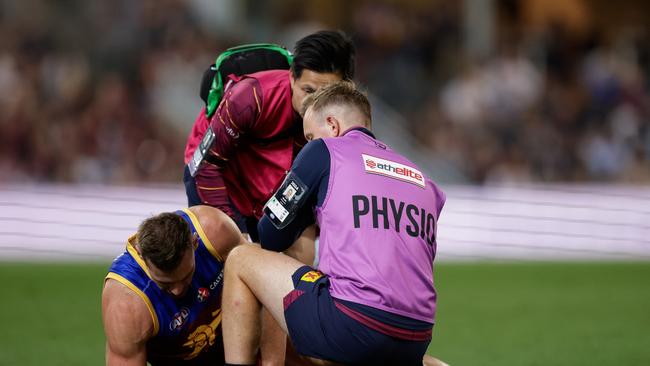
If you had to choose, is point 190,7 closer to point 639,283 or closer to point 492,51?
point 492,51

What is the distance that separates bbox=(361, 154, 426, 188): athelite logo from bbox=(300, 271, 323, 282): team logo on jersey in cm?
47

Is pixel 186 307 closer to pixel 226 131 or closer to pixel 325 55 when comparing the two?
pixel 226 131

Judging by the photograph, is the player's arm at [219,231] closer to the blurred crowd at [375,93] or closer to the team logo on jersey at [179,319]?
the team logo on jersey at [179,319]

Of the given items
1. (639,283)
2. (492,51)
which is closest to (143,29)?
(492,51)

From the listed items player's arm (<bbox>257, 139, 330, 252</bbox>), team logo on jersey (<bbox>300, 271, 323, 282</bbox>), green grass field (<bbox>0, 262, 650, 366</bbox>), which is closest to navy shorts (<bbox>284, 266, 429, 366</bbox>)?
team logo on jersey (<bbox>300, 271, 323, 282</bbox>)

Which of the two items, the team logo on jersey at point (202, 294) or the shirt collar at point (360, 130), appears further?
the team logo on jersey at point (202, 294)

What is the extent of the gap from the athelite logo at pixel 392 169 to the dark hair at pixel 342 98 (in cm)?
31

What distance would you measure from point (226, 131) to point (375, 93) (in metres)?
8.81

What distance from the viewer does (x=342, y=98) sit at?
436 centimetres

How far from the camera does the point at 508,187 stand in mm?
12281

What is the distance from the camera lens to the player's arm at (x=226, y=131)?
208 inches

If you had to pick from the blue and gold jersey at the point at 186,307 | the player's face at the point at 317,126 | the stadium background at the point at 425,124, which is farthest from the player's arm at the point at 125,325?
the stadium background at the point at 425,124

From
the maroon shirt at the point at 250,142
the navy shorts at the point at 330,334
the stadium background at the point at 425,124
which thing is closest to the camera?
the navy shorts at the point at 330,334

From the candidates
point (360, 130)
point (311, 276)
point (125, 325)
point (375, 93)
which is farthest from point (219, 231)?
point (375, 93)
